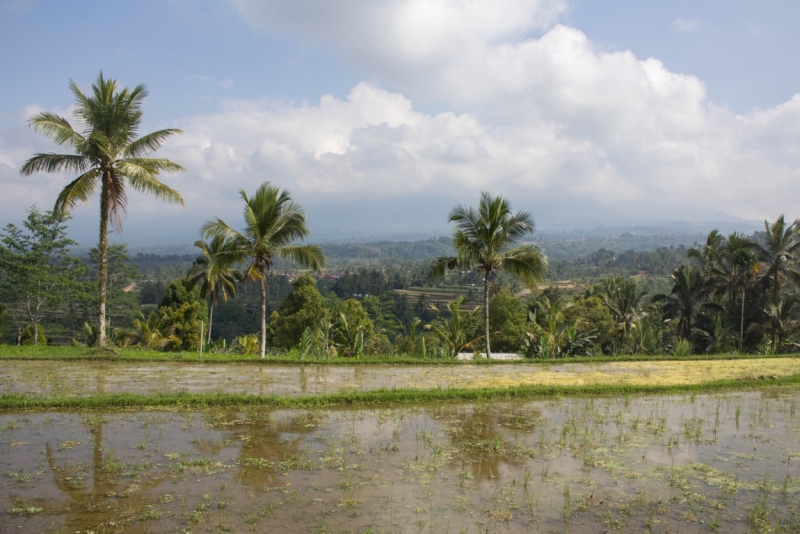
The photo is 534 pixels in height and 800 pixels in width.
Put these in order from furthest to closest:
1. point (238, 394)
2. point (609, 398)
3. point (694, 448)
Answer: point (609, 398)
point (238, 394)
point (694, 448)

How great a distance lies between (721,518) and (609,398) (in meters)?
6.14

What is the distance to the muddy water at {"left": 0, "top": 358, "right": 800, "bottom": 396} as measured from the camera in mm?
11461

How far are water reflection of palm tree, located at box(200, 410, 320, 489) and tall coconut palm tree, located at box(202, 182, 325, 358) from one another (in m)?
6.72

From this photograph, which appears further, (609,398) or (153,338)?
(153,338)

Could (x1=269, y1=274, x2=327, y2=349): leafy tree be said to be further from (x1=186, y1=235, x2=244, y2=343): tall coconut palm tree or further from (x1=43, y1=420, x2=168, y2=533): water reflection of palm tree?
(x1=43, y1=420, x2=168, y2=533): water reflection of palm tree

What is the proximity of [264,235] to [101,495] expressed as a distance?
10854 mm

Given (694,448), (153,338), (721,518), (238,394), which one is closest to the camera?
(721,518)

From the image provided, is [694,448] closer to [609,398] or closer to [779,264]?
[609,398]

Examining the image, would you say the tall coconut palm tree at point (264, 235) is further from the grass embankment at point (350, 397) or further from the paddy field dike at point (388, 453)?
the grass embankment at point (350, 397)

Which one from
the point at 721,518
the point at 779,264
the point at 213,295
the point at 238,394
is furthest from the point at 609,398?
the point at 213,295

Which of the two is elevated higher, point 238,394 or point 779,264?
point 779,264

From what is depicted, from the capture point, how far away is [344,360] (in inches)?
619

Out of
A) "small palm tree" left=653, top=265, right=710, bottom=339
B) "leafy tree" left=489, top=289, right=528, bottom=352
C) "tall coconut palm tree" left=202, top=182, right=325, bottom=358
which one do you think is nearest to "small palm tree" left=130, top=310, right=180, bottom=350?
"tall coconut palm tree" left=202, top=182, right=325, bottom=358

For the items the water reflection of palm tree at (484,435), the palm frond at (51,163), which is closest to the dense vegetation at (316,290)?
the palm frond at (51,163)
